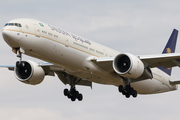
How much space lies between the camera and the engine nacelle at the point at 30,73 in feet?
108

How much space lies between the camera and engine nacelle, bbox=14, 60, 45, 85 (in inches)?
1302

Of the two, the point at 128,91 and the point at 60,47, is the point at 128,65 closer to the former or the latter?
the point at 128,91

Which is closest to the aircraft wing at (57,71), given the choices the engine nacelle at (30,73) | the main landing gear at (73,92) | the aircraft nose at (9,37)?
the main landing gear at (73,92)

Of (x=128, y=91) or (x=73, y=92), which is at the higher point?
(x=73, y=92)

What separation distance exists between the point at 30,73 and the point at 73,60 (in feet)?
17.3

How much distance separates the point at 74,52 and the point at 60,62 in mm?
1391

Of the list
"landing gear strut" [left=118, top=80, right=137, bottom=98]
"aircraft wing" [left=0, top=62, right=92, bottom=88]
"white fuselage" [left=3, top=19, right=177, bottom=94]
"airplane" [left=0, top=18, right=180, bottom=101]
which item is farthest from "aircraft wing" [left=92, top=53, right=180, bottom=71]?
"aircraft wing" [left=0, top=62, right=92, bottom=88]

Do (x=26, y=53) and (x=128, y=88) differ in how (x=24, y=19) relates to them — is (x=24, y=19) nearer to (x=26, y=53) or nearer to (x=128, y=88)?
(x=26, y=53)

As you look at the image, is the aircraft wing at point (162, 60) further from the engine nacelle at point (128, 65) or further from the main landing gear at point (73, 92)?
the main landing gear at point (73, 92)

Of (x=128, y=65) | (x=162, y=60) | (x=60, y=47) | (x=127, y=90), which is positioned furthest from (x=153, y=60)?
(x=60, y=47)

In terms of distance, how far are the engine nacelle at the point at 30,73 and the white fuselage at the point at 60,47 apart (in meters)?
2.58

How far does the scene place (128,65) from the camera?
30.9 meters

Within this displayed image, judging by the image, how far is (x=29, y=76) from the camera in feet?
109

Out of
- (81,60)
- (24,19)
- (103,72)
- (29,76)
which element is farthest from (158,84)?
(24,19)
